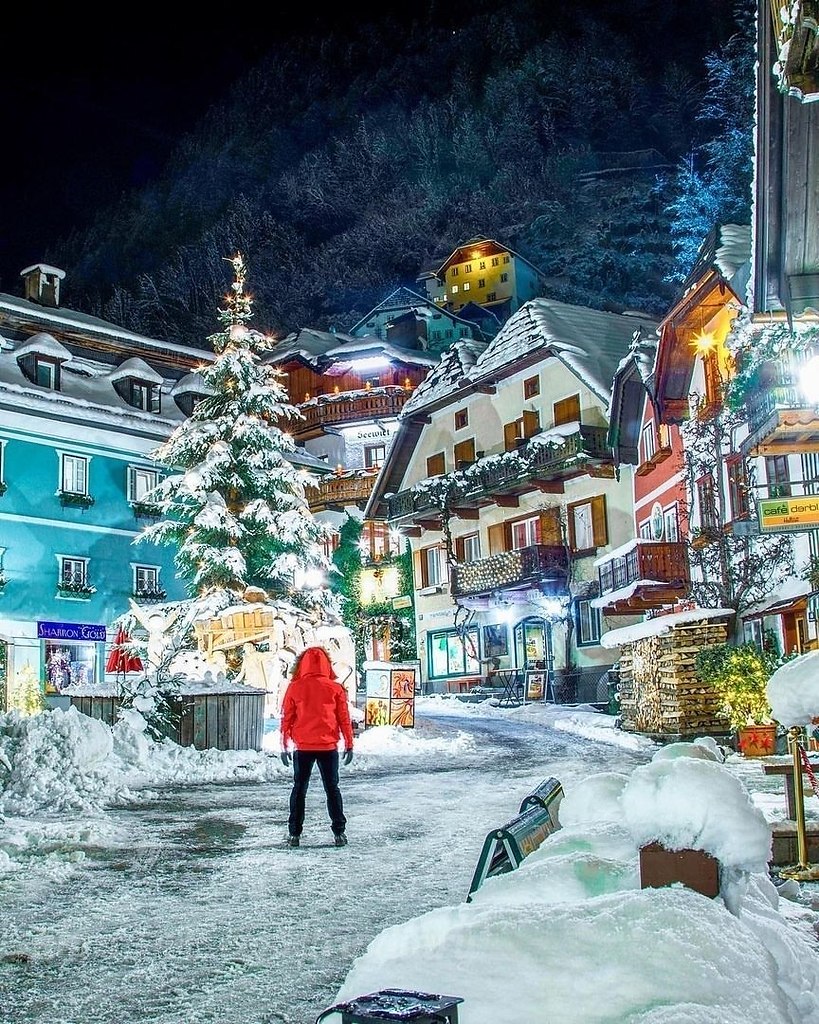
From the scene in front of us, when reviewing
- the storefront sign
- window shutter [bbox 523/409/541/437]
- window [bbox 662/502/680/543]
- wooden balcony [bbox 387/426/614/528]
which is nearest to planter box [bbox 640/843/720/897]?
window [bbox 662/502/680/543]

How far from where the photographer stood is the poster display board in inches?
917

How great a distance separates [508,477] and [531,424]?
7.38 feet

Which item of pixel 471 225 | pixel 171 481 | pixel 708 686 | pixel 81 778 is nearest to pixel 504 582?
pixel 171 481

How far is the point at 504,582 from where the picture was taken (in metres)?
38.5

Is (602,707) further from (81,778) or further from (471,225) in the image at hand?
(471,225)

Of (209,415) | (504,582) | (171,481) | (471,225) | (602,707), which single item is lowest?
(602,707)

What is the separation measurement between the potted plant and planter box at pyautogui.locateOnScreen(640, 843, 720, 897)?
14103mm

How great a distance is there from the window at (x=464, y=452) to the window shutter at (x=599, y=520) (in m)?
6.72

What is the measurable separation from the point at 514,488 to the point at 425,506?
4635 millimetres

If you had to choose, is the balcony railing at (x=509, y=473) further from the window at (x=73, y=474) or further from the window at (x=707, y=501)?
the window at (x=73, y=474)

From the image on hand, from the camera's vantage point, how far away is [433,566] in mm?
→ 46062

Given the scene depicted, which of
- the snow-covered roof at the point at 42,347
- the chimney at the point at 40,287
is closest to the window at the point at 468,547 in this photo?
the snow-covered roof at the point at 42,347

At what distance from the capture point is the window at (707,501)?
1049 inches

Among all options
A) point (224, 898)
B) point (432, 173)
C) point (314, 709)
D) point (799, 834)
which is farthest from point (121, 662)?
point (432, 173)
